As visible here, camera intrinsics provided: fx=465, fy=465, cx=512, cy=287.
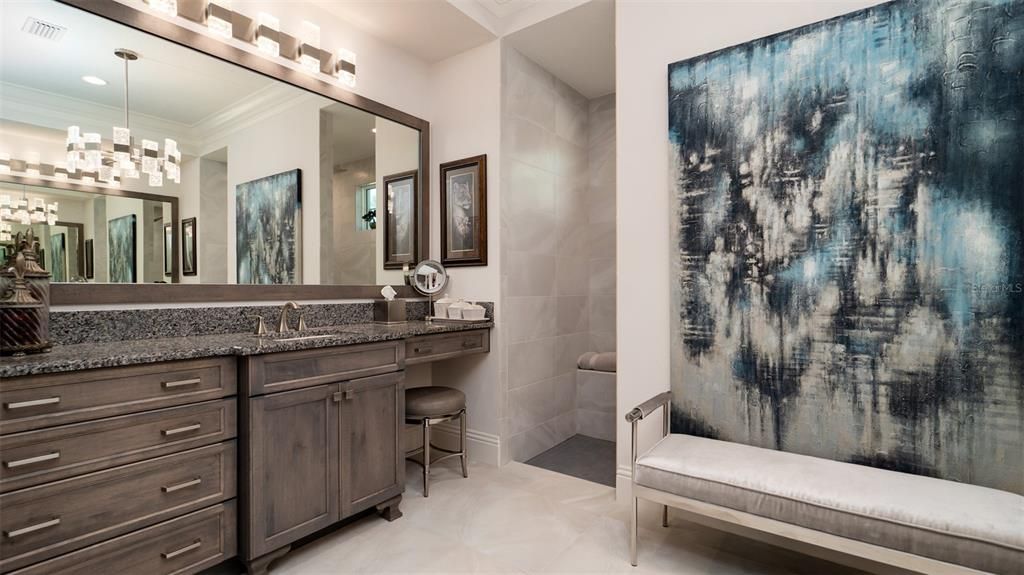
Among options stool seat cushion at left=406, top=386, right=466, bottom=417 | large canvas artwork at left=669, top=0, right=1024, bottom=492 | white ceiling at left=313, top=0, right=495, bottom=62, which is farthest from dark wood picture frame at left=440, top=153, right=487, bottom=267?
large canvas artwork at left=669, top=0, right=1024, bottom=492

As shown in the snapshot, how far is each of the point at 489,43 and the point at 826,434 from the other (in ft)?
9.09

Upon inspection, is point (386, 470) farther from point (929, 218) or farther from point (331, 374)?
point (929, 218)

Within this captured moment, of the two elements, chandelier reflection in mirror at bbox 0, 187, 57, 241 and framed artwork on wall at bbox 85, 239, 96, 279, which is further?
framed artwork on wall at bbox 85, 239, 96, 279

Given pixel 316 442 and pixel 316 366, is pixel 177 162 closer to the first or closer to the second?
pixel 316 366

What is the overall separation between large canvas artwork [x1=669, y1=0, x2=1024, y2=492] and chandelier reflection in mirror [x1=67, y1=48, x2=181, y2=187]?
227cm

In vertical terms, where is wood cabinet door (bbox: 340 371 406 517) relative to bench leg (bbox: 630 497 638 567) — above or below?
above

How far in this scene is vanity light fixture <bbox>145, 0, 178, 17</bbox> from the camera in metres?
1.94

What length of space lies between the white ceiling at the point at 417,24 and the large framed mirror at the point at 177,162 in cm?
42

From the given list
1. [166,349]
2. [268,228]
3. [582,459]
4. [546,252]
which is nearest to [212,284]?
[268,228]

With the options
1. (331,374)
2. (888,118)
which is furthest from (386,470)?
(888,118)

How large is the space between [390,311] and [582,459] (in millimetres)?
1587

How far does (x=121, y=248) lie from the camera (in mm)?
1889

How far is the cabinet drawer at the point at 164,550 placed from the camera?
1.36 metres

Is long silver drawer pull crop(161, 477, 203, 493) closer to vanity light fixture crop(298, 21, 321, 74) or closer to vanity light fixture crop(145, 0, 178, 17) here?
vanity light fixture crop(145, 0, 178, 17)
